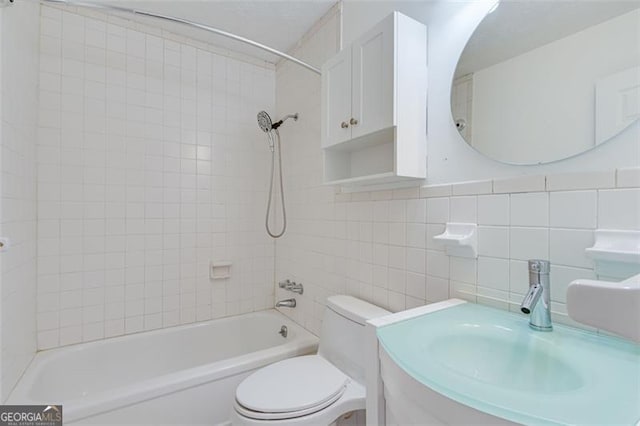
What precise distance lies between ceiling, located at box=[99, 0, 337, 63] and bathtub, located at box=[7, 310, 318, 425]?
2.05 metres

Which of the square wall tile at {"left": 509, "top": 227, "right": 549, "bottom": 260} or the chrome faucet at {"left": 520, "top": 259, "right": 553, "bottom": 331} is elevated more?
the square wall tile at {"left": 509, "top": 227, "right": 549, "bottom": 260}

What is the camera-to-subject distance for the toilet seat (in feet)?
3.52

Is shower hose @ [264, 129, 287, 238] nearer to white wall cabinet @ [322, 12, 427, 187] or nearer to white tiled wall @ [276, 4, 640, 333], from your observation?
white tiled wall @ [276, 4, 640, 333]

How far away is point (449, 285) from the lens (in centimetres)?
112

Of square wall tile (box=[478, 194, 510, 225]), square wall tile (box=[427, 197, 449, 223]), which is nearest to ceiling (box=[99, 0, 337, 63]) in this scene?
square wall tile (box=[427, 197, 449, 223])

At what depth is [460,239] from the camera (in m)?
1.03

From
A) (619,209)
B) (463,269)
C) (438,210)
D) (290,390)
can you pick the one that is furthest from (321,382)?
(619,209)

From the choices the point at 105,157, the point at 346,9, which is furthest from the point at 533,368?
the point at 105,157

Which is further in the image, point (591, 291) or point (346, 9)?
point (346, 9)

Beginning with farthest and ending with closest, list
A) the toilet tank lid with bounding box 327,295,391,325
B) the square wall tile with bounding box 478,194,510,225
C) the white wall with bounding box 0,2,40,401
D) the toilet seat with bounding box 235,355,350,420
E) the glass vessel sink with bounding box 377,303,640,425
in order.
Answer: the toilet tank lid with bounding box 327,295,391,325 → the white wall with bounding box 0,2,40,401 → the toilet seat with bounding box 235,355,350,420 → the square wall tile with bounding box 478,194,510,225 → the glass vessel sink with bounding box 377,303,640,425

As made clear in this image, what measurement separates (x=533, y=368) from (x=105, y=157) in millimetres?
2343

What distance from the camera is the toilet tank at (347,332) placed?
1.29 m

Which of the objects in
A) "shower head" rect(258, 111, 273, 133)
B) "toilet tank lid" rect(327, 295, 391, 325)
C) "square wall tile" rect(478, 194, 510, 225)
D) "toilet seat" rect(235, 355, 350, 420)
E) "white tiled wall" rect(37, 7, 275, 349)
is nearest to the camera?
"square wall tile" rect(478, 194, 510, 225)

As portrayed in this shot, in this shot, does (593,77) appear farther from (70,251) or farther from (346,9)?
(70,251)
